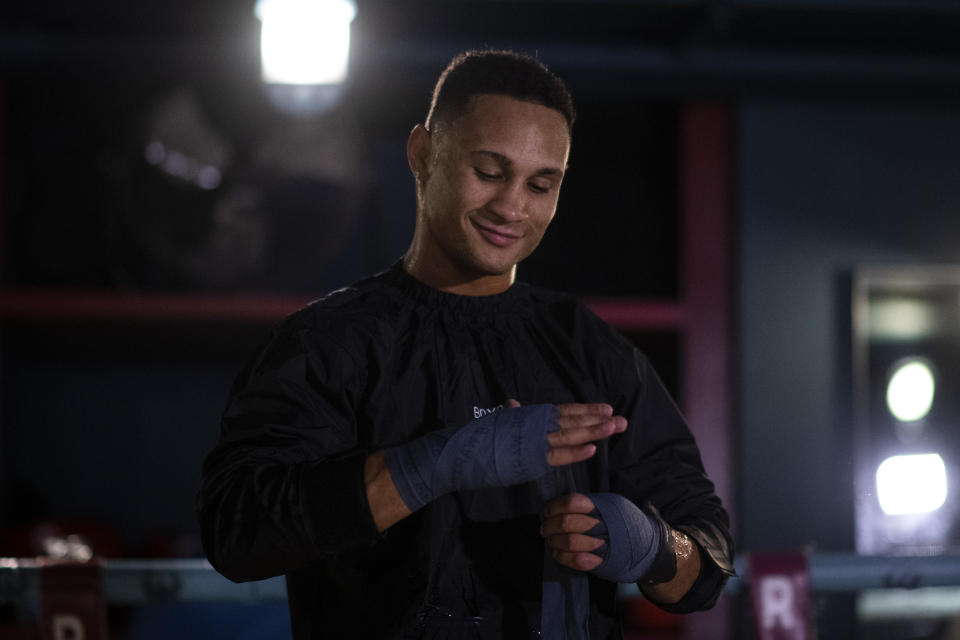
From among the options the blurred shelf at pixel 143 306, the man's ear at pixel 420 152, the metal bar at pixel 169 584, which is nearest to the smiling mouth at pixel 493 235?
the man's ear at pixel 420 152

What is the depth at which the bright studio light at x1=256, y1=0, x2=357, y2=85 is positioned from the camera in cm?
251

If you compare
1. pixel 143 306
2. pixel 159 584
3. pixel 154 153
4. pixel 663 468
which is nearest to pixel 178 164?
pixel 154 153

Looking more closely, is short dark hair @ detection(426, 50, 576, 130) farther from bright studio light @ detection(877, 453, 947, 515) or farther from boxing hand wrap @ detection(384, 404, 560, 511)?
bright studio light @ detection(877, 453, 947, 515)

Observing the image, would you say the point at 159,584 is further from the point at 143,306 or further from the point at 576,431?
the point at 143,306

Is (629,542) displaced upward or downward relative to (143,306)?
downward

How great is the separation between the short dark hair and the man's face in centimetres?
1

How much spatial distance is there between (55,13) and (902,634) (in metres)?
2.97

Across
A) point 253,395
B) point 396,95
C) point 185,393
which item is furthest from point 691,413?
point 253,395

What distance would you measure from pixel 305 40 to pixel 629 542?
197cm

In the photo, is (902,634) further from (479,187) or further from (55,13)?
(55,13)

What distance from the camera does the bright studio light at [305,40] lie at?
2510 mm

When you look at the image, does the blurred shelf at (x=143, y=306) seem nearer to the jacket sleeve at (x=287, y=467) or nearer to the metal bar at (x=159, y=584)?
the metal bar at (x=159, y=584)

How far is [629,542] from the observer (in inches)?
35.7

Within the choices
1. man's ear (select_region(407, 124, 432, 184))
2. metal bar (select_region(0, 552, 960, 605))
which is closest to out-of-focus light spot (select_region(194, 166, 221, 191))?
metal bar (select_region(0, 552, 960, 605))
